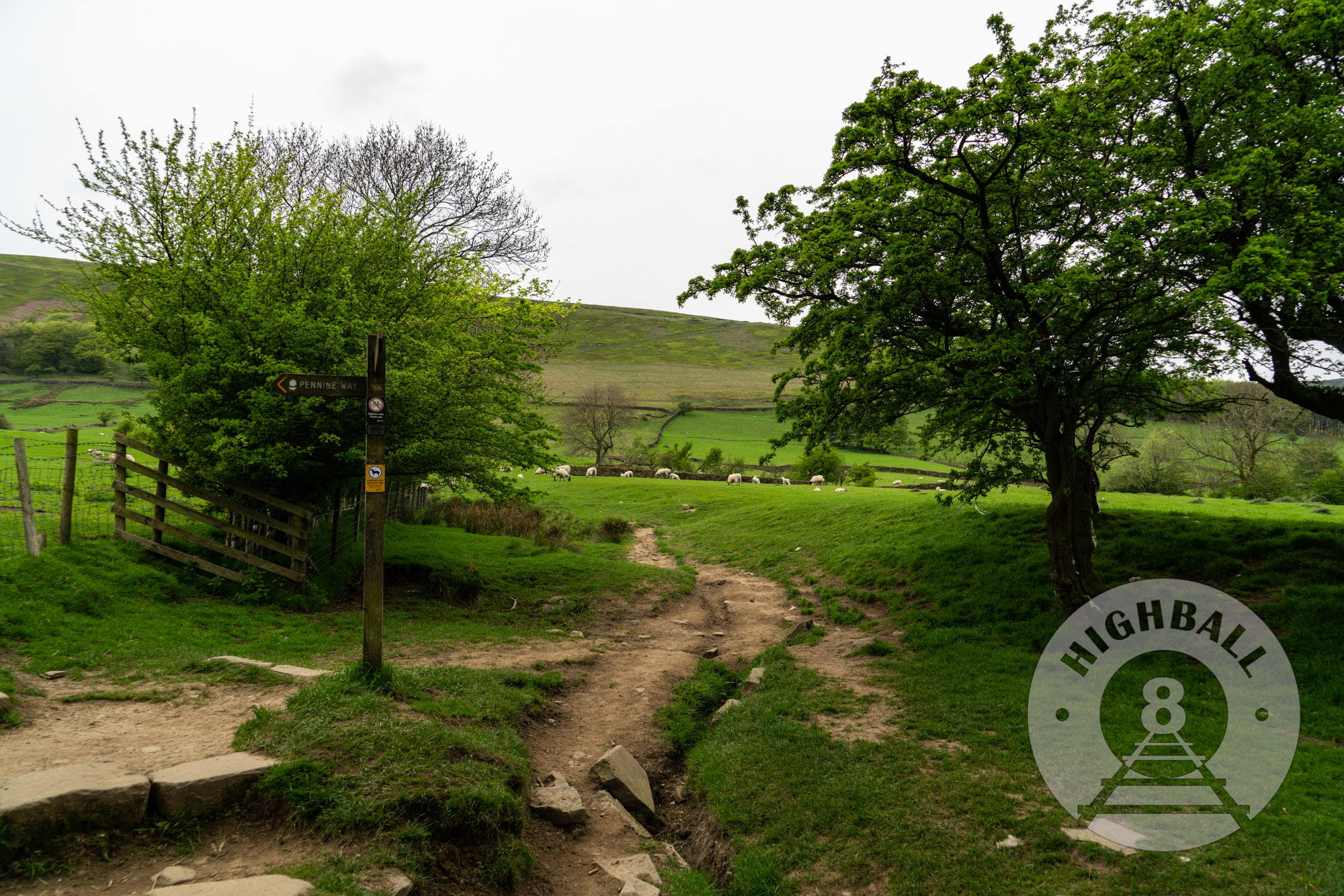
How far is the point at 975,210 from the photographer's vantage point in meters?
12.9

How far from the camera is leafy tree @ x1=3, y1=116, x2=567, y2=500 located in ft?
43.5

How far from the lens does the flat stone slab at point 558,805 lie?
281 inches

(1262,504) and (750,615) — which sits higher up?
(1262,504)

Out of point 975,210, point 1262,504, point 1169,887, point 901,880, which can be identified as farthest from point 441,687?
point 1262,504

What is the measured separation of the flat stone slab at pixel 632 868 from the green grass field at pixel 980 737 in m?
0.29

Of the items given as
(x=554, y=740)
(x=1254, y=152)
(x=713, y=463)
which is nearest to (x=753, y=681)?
(x=554, y=740)

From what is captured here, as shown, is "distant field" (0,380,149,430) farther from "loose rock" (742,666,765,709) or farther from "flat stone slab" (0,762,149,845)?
"loose rock" (742,666,765,709)

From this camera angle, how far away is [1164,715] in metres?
8.71

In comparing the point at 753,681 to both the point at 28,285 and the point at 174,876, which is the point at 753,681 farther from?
the point at 28,285

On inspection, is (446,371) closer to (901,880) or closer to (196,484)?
(196,484)

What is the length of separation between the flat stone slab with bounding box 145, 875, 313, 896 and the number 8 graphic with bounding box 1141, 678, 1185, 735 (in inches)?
404

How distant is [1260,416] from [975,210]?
3855cm

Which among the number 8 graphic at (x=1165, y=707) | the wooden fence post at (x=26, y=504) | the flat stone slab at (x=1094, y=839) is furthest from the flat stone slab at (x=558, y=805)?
the wooden fence post at (x=26, y=504)

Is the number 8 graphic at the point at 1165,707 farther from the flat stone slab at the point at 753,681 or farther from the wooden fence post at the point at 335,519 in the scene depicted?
the wooden fence post at the point at 335,519
